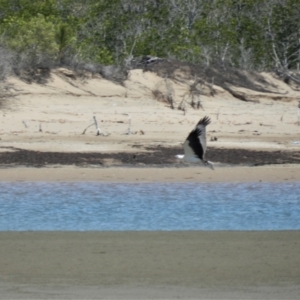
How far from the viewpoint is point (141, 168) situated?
41.4 ft

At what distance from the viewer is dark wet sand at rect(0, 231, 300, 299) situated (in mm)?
6145

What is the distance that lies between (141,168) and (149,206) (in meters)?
2.51

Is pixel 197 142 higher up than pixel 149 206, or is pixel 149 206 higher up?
pixel 197 142

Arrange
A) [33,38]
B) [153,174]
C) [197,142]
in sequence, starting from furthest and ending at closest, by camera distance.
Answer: [33,38]
[153,174]
[197,142]

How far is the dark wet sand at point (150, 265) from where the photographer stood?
6.14 metres

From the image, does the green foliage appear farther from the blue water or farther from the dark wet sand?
the dark wet sand

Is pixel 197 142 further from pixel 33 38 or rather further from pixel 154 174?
pixel 33 38

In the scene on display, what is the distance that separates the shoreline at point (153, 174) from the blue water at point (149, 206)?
32cm

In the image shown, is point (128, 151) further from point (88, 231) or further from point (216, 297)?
point (216, 297)

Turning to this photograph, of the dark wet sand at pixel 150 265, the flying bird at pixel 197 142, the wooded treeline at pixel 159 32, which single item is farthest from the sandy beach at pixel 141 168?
the wooded treeline at pixel 159 32

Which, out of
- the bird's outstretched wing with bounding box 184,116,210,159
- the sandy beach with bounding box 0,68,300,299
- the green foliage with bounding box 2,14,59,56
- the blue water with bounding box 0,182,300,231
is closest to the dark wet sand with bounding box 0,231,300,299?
the sandy beach with bounding box 0,68,300,299

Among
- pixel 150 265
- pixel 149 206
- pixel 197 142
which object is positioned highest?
pixel 197 142

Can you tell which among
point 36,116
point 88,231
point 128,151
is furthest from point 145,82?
point 88,231

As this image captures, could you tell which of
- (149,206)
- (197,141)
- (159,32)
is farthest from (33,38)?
(149,206)
